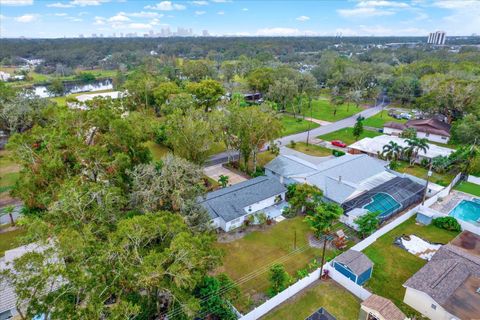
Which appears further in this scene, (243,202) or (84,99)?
(84,99)

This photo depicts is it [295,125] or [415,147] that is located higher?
[415,147]

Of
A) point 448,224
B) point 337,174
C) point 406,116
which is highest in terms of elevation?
point 337,174

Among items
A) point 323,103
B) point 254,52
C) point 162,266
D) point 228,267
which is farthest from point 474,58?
point 162,266

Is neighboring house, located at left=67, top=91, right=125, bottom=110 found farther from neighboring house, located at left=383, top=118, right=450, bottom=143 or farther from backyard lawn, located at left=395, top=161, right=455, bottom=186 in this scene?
neighboring house, located at left=383, top=118, right=450, bottom=143

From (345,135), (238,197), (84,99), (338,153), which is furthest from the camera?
(84,99)

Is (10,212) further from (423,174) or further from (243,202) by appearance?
(423,174)

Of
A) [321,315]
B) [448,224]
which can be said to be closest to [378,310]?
[321,315]

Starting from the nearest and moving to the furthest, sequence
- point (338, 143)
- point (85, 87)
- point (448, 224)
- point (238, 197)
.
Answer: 1. point (448, 224)
2. point (238, 197)
3. point (338, 143)
4. point (85, 87)
